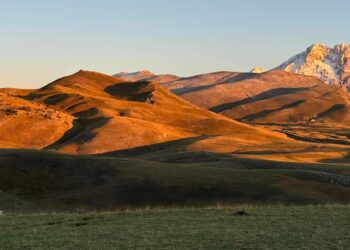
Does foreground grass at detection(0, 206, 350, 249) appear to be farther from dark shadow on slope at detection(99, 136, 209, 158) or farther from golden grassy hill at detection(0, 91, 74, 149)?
golden grassy hill at detection(0, 91, 74, 149)

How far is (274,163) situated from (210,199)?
37374 millimetres

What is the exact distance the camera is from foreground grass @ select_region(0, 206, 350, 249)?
2591 centimetres

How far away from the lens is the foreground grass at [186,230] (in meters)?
25.9

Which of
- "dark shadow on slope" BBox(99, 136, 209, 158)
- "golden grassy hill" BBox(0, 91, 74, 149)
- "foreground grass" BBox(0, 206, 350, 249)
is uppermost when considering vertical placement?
"golden grassy hill" BBox(0, 91, 74, 149)

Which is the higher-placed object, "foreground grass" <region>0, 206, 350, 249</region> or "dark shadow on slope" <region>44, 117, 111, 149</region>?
"dark shadow on slope" <region>44, 117, 111, 149</region>

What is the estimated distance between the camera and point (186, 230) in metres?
30.0

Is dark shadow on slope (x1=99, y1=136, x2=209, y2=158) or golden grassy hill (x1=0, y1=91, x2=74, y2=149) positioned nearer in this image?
dark shadow on slope (x1=99, y1=136, x2=209, y2=158)

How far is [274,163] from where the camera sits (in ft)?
313

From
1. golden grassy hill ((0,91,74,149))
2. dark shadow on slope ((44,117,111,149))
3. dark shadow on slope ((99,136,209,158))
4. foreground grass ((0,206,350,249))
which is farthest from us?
golden grassy hill ((0,91,74,149))

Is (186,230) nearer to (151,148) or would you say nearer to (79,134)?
(151,148)

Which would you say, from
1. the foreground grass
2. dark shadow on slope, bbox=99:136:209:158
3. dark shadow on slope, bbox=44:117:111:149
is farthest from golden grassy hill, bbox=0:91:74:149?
the foreground grass

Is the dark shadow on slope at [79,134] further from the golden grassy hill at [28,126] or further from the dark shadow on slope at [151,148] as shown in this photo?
the dark shadow on slope at [151,148]

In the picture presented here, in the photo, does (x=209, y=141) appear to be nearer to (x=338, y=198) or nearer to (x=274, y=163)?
(x=274, y=163)

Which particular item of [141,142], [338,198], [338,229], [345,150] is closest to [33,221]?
Answer: [338,229]
